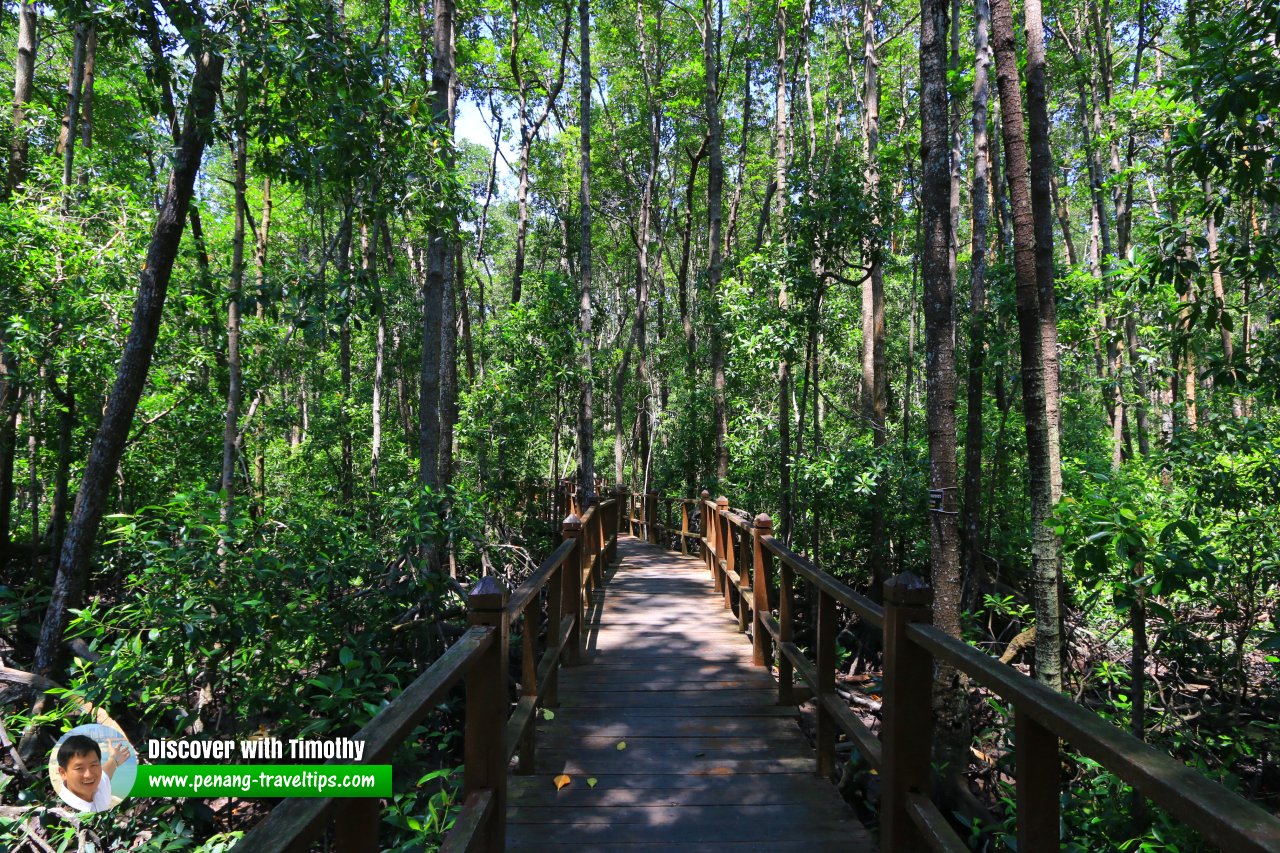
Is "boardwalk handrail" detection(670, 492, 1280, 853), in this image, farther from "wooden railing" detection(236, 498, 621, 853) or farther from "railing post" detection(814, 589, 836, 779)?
"wooden railing" detection(236, 498, 621, 853)

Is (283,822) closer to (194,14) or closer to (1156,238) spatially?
(1156,238)

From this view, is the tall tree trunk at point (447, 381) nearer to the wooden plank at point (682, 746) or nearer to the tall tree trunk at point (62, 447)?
the tall tree trunk at point (62, 447)

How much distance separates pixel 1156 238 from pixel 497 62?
19.3m

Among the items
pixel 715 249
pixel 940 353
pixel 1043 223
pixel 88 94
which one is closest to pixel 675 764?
pixel 940 353

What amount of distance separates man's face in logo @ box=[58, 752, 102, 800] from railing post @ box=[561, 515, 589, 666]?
2.98 m

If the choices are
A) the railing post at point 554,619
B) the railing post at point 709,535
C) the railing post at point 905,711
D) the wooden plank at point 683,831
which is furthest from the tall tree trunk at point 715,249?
the railing post at point 905,711

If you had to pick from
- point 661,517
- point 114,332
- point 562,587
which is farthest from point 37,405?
point 661,517

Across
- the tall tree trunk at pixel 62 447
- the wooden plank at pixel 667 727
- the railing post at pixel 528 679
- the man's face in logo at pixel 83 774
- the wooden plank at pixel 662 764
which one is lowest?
the man's face in logo at pixel 83 774

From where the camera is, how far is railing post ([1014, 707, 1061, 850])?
170 centimetres

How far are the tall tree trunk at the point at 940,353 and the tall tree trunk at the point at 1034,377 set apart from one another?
1.80 feet

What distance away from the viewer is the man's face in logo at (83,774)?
4.25 metres

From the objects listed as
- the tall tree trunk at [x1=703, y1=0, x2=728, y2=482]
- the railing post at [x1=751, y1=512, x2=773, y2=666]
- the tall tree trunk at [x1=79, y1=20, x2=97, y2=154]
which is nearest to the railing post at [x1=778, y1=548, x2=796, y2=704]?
the railing post at [x1=751, y1=512, x2=773, y2=666]

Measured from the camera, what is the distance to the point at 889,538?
10.5m

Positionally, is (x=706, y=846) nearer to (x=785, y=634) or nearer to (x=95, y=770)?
(x=785, y=634)
